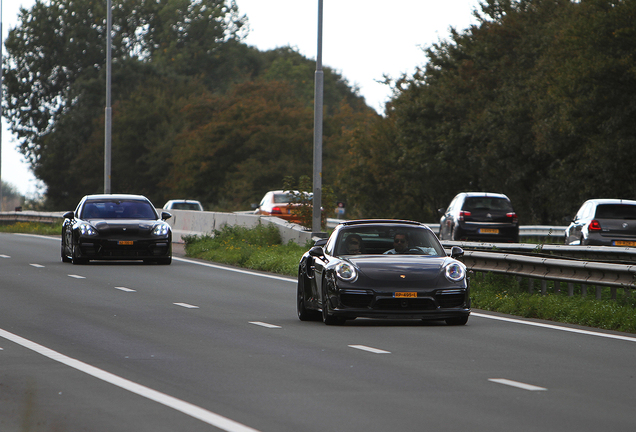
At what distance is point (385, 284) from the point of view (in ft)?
43.6

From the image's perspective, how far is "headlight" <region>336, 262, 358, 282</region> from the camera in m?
13.4

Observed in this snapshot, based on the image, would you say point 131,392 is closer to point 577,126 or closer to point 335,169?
point 577,126

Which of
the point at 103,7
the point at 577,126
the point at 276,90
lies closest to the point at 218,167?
the point at 276,90

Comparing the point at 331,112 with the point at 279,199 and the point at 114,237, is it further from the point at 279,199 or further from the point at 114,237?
the point at 114,237

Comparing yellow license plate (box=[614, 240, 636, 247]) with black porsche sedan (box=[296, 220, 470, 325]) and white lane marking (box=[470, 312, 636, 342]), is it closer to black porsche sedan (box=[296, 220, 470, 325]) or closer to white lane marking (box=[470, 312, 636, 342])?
white lane marking (box=[470, 312, 636, 342])

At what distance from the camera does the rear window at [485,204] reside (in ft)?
107

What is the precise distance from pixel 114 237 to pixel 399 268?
1220 cm

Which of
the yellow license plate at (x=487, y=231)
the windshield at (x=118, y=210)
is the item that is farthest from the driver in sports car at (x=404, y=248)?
the yellow license plate at (x=487, y=231)

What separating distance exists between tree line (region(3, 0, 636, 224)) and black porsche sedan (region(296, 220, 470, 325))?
82.3 feet

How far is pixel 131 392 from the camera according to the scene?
334 inches

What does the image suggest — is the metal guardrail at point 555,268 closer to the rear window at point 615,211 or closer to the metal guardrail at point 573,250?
the metal guardrail at point 573,250

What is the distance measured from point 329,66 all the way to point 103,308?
112 meters

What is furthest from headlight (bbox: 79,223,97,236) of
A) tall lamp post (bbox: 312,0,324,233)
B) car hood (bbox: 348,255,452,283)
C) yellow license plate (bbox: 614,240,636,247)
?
car hood (bbox: 348,255,452,283)

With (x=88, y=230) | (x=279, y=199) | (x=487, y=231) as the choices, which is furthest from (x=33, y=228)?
(x=88, y=230)
